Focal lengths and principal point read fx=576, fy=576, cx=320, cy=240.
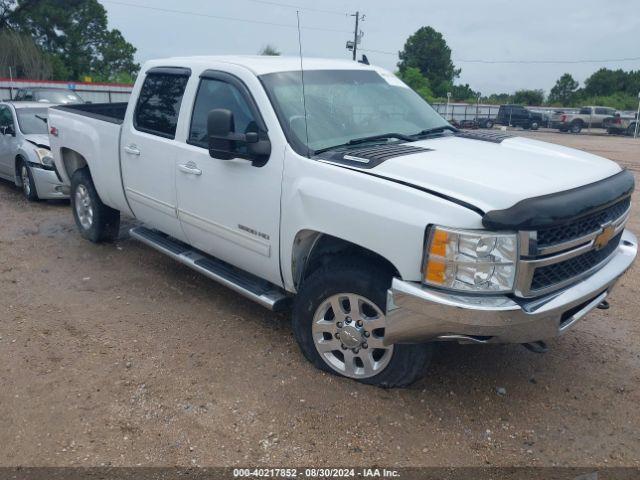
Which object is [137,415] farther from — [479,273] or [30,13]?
[30,13]

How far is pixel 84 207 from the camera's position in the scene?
648 cm

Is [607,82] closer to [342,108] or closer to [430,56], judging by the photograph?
[430,56]

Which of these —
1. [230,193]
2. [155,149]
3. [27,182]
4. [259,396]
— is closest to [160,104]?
[155,149]

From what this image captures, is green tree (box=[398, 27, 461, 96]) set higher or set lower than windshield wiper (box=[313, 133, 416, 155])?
higher

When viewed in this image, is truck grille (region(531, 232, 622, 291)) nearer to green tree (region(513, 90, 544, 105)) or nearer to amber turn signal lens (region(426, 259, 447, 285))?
amber turn signal lens (region(426, 259, 447, 285))

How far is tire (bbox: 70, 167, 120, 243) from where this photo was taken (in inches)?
242

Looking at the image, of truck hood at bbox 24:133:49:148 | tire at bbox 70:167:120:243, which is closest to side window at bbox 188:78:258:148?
tire at bbox 70:167:120:243

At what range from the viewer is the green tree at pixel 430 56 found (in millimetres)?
77562

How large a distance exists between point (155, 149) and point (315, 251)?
1904mm

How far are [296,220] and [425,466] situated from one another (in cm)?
159

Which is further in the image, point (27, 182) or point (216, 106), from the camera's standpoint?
point (27, 182)

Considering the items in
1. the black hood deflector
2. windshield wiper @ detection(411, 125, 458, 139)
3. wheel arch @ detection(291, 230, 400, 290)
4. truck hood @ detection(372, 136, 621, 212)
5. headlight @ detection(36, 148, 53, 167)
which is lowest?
headlight @ detection(36, 148, 53, 167)

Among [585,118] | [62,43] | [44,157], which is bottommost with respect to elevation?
[585,118]

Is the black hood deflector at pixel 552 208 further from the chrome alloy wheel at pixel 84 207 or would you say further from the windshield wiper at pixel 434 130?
the chrome alloy wheel at pixel 84 207
